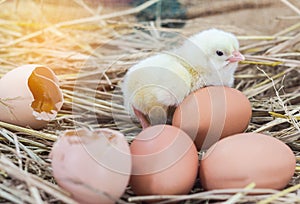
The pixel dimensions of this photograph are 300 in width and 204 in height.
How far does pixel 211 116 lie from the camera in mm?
1220

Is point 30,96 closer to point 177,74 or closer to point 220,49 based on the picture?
point 177,74

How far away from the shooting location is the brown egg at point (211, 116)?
123cm

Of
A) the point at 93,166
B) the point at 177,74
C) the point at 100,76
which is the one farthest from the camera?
the point at 100,76

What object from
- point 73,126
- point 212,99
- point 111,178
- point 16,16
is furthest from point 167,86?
point 16,16

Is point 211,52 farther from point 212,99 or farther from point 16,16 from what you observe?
point 16,16

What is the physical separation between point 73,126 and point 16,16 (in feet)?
3.30

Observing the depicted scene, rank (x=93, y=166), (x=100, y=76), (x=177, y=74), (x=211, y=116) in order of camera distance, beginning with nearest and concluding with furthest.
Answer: (x=93, y=166) → (x=211, y=116) → (x=177, y=74) → (x=100, y=76)

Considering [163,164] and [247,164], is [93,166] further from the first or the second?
[247,164]

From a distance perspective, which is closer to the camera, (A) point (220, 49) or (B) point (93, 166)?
(B) point (93, 166)

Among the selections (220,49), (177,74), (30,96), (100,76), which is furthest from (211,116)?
(100,76)

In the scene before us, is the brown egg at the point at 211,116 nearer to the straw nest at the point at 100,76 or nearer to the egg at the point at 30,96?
the straw nest at the point at 100,76

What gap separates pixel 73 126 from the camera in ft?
4.71

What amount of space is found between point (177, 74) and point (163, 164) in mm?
355

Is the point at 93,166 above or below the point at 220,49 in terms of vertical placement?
below
